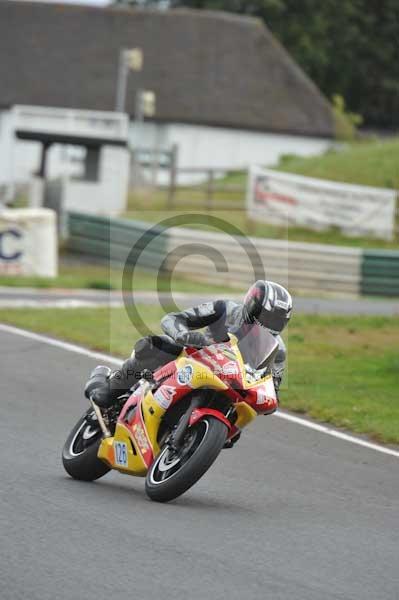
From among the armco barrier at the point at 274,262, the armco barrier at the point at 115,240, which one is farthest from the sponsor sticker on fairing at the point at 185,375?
the armco barrier at the point at 115,240

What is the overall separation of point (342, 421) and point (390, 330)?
7.40 m

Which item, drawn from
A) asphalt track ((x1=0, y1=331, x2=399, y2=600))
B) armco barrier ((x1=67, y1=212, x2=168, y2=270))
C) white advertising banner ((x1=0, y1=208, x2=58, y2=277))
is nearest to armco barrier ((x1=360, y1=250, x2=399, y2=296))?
armco barrier ((x1=67, y1=212, x2=168, y2=270))

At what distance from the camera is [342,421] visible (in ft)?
38.1

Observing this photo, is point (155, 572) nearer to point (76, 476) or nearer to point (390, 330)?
point (76, 476)

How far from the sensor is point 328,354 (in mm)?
15789

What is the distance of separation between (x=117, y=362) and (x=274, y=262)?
12.3 meters


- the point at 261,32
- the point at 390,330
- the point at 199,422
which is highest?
the point at 261,32

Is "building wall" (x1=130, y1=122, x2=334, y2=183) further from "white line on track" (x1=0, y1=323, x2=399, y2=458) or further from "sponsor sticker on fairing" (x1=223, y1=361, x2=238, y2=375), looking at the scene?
"sponsor sticker on fairing" (x1=223, y1=361, x2=238, y2=375)

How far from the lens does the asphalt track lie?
19.3 ft

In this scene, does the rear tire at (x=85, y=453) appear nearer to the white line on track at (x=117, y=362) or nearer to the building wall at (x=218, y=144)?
the white line on track at (x=117, y=362)

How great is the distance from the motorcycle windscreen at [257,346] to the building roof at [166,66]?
49023 mm

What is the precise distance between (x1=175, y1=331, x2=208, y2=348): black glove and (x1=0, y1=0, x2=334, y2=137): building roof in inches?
1933

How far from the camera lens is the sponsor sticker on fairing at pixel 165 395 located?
781 cm

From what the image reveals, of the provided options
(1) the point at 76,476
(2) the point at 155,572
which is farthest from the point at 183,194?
(2) the point at 155,572
